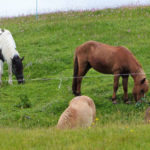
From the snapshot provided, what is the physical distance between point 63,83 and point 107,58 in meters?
2.75

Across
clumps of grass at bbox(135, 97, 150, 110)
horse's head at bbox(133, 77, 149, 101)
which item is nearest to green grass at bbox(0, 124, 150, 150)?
clumps of grass at bbox(135, 97, 150, 110)

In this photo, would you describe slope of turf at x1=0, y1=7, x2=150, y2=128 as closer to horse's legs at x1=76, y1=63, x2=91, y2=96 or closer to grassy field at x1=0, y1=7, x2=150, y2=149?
grassy field at x1=0, y1=7, x2=150, y2=149

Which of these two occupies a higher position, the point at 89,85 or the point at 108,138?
the point at 108,138

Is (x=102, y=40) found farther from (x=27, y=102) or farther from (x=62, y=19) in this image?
(x=27, y=102)

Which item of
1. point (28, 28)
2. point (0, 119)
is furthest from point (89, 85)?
point (28, 28)

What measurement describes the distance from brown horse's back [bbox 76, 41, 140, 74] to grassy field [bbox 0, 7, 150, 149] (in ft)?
1.43

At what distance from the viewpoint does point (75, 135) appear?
6559 mm

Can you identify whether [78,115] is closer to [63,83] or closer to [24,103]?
[24,103]

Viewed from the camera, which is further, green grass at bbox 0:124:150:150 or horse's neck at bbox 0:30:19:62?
horse's neck at bbox 0:30:19:62

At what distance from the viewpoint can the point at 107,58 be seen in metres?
11.4

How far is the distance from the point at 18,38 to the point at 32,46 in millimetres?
2197

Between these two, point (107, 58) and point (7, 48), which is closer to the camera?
point (107, 58)

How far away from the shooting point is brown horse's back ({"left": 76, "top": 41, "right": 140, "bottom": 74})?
1096 centimetres

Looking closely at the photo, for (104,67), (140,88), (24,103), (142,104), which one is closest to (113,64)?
(104,67)
